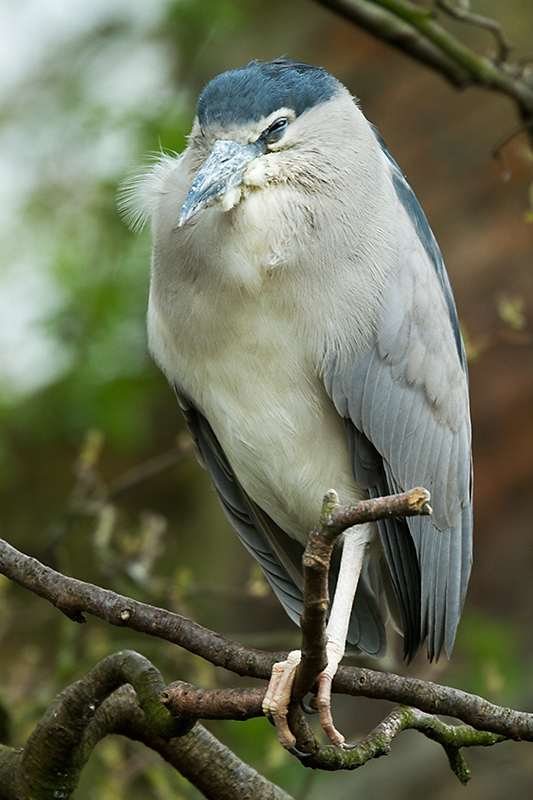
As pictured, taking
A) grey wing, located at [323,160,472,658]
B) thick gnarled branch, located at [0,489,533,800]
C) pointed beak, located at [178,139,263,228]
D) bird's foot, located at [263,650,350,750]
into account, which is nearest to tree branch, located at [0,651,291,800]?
thick gnarled branch, located at [0,489,533,800]

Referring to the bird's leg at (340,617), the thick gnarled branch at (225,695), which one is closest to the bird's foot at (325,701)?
the bird's leg at (340,617)

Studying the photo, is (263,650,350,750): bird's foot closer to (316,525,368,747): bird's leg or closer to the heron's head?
(316,525,368,747): bird's leg

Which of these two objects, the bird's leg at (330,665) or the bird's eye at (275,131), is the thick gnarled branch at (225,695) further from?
the bird's eye at (275,131)

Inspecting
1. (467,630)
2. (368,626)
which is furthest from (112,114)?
(467,630)

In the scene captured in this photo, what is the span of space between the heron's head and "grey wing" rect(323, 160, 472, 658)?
1.20 feet

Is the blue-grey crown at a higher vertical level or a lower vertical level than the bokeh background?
higher

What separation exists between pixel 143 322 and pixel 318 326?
197cm

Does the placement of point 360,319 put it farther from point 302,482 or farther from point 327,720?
point 327,720

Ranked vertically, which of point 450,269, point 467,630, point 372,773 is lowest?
point 372,773

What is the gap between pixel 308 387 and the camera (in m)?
2.34

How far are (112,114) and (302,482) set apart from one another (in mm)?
2530

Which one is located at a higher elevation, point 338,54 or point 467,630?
point 338,54

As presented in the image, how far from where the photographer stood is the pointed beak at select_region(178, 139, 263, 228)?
194cm

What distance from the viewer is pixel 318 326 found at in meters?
2.24
